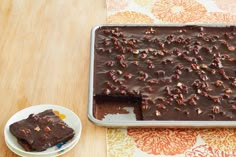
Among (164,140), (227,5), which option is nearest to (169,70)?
(164,140)

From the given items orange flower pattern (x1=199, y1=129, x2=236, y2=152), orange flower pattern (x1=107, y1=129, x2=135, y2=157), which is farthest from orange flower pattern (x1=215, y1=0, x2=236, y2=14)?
orange flower pattern (x1=107, y1=129, x2=135, y2=157)

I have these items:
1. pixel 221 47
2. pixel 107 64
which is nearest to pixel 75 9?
pixel 107 64

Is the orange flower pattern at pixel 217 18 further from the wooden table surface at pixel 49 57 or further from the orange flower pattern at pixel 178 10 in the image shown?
the wooden table surface at pixel 49 57

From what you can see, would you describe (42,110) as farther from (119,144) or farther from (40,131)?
(119,144)

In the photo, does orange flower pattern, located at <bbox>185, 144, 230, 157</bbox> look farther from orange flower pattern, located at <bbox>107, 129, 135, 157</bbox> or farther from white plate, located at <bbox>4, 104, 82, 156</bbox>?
white plate, located at <bbox>4, 104, 82, 156</bbox>

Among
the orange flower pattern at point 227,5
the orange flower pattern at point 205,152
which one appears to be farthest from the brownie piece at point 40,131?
the orange flower pattern at point 227,5

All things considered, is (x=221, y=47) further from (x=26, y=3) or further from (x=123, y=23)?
(x=26, y=3)
